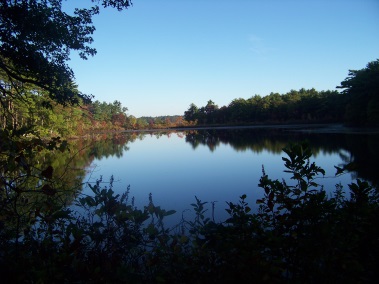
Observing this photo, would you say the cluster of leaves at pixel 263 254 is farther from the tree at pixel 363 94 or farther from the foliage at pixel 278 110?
the foliage at pixel 278 110

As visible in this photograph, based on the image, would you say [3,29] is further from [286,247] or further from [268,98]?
[268,98]

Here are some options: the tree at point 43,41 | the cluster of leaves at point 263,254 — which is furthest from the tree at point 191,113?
the cluster of leaves at point 263,254

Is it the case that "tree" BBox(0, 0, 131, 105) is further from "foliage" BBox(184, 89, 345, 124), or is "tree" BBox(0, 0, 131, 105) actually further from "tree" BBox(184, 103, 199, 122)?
"tree" BBox(184, 103, 199, 122)

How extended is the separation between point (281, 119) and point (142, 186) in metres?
53.6

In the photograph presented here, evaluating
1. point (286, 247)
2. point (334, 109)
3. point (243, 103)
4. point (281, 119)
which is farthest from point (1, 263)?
point (243, 103)

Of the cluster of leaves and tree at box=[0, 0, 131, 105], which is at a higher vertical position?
tree at box=[0, 0, 131, 105]

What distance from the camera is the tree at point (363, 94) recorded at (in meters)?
25.1

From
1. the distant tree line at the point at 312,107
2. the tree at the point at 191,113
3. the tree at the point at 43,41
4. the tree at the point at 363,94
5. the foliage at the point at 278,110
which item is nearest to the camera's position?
the tree at the point at 43,41

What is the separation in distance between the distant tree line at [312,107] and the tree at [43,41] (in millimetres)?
27849

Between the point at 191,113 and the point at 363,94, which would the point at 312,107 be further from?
the point at 191,113

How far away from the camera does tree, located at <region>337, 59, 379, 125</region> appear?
25.1 metres

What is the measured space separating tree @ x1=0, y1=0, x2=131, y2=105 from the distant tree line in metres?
27.8

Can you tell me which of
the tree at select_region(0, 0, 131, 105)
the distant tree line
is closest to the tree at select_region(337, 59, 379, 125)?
the distant tree line

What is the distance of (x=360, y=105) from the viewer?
2858 cm
